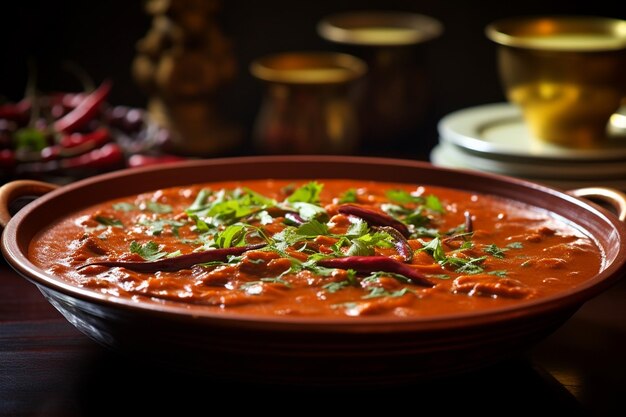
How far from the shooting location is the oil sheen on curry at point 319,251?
1.86 m

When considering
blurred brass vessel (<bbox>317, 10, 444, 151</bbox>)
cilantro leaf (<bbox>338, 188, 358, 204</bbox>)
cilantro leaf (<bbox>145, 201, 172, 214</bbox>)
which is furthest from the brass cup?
cilantro leaf (<bbox>145, 201, 172, 214</bbox>)

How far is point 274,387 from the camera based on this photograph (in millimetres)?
1698

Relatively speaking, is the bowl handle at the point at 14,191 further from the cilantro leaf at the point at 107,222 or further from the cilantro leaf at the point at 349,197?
the cilantro leaf at the point at 349,197

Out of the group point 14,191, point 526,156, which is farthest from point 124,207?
point 526,156

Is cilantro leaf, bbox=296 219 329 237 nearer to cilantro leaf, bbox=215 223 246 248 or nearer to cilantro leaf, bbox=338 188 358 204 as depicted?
cilantro leaf, bbox=215 223 246 248

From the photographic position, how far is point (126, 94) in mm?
4816


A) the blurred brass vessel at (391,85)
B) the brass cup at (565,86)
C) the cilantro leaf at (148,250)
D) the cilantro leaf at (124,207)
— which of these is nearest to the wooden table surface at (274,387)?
the cilantro leaf at (148,250)

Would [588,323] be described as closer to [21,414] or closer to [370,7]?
[21,414]

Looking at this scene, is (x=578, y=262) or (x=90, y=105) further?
(x=90, y=105)

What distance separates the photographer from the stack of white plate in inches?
127

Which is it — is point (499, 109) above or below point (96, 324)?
below

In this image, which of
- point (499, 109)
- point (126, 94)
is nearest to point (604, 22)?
point (499, 109)

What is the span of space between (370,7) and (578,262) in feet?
9.15

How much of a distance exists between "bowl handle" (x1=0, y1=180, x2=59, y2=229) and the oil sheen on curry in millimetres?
91
